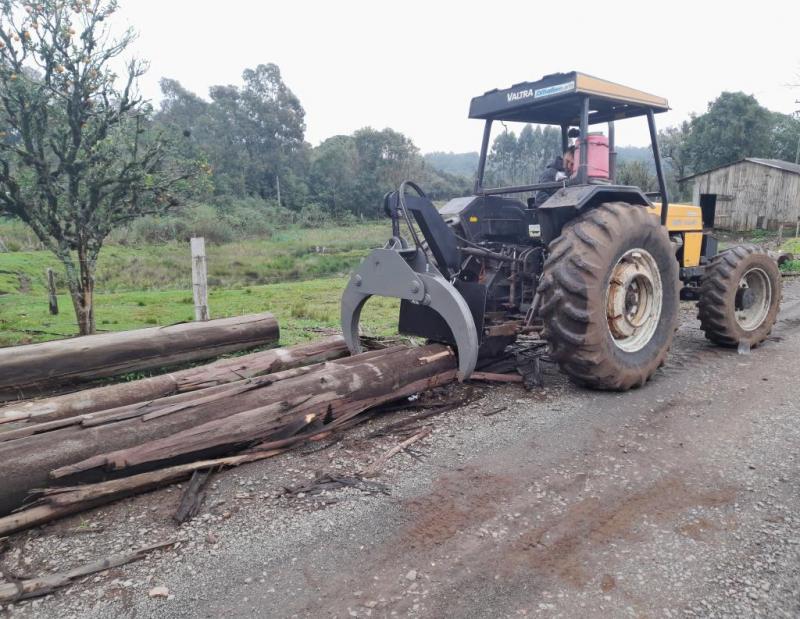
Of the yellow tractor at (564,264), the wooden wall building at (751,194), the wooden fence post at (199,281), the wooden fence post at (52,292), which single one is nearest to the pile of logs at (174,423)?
the yellow tractor at (564,264)

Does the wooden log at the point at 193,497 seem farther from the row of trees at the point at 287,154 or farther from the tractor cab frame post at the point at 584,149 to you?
the row of trees at the point at 287,154

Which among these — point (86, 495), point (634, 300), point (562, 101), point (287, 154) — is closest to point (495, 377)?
point (634, 300)

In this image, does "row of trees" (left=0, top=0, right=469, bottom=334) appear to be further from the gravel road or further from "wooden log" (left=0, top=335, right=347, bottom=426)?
the gravel road

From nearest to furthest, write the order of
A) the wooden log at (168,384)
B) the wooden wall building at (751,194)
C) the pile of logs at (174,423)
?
1. the pile of logs at (174,423)
2. the wooden log at (168,384)
3. the wooden wall building at (751,194)

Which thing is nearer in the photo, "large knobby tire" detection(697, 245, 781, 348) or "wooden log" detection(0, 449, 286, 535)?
"wooden log" detection(0, 449, 286, 535)

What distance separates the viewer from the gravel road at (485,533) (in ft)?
7.92

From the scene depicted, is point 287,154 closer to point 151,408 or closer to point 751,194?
point 751,194

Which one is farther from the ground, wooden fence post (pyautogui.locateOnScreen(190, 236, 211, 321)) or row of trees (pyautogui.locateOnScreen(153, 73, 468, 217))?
row of trees (pyautogui.locateOnScreen(153, 73, 468, 217))

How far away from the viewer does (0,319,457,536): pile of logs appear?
304cm

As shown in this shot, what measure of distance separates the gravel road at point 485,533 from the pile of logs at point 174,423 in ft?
0.41

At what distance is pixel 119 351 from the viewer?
215 inches

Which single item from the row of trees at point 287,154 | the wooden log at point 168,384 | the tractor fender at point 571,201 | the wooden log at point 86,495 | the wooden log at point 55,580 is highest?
the row of trees at point 287,154

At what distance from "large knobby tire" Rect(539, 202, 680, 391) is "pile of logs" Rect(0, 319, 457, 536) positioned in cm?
109

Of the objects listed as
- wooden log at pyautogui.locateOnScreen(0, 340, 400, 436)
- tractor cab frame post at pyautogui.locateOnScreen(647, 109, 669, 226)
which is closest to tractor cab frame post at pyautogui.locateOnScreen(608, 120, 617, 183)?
tractor cab frame post at pyautogui.locateOnScreen(647, 109, 669, 226)
